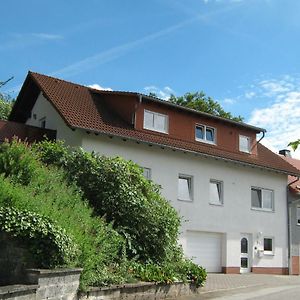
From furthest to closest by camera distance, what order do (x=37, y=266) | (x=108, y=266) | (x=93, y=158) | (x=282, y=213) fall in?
(x=282, y=213) → (x=93, y=158) → (x=108, y=266) → (x=37, y=266)

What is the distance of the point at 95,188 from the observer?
15.4 m

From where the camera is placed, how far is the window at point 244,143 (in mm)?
27688

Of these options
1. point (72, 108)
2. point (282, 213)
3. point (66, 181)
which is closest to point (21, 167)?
point (66, 181)

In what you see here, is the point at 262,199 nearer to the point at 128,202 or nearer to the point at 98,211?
the point at 128,202

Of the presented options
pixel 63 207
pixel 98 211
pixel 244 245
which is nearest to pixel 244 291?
pixel 98 211

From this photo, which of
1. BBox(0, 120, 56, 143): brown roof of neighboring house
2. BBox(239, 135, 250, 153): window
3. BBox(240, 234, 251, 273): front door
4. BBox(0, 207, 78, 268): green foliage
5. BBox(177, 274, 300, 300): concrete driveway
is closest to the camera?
BBox(0, 207, 78, 268): green foliage

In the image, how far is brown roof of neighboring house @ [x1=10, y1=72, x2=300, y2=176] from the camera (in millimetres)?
21484

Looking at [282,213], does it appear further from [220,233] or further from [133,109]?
[133,109]

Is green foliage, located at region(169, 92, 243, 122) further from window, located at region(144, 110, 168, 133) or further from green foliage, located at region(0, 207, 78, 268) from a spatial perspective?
green foliage, located at region(0, 207, 78, 268)

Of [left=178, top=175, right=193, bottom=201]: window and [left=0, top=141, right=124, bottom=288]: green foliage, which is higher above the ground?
[left=178, top=175, right=193, bottom=201]: window

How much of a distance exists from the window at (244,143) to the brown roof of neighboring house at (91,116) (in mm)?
391

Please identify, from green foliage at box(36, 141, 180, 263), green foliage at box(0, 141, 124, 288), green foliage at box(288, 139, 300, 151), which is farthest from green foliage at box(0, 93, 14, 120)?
green foliage at box(288, 139, 300, 151)

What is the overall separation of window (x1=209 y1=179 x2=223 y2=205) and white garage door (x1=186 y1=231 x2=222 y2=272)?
1536mm

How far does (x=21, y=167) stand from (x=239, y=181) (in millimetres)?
15163
